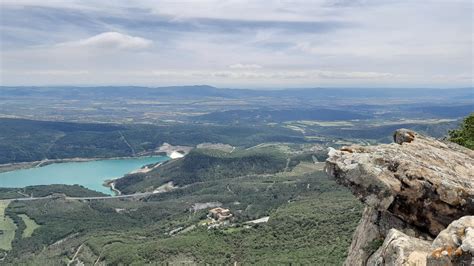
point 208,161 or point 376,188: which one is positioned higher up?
point 376,188

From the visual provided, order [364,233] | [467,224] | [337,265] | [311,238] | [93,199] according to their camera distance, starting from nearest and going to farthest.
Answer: [467,224] < [364,233] < [337,265] < [311,238] < [93,199]

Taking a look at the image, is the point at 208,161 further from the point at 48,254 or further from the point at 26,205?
the point at 48,254

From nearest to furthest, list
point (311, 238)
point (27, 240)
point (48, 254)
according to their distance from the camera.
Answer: point (311, 238), point (48, 254), point (27, 240)

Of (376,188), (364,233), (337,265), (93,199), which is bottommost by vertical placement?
(93,199)

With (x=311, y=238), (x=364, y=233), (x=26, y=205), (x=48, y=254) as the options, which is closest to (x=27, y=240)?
(x=48, y=254)

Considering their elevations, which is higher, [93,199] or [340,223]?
[340,223]

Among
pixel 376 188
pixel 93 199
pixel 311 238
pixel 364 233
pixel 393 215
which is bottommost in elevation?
pixel 93 199

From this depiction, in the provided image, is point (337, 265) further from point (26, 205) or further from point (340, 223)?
point (26, 205)

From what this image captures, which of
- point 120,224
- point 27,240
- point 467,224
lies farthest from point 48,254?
point 467,224

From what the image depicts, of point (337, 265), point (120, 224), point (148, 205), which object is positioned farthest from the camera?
point (148, 205)

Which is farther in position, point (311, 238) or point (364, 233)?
point (311, 238)
